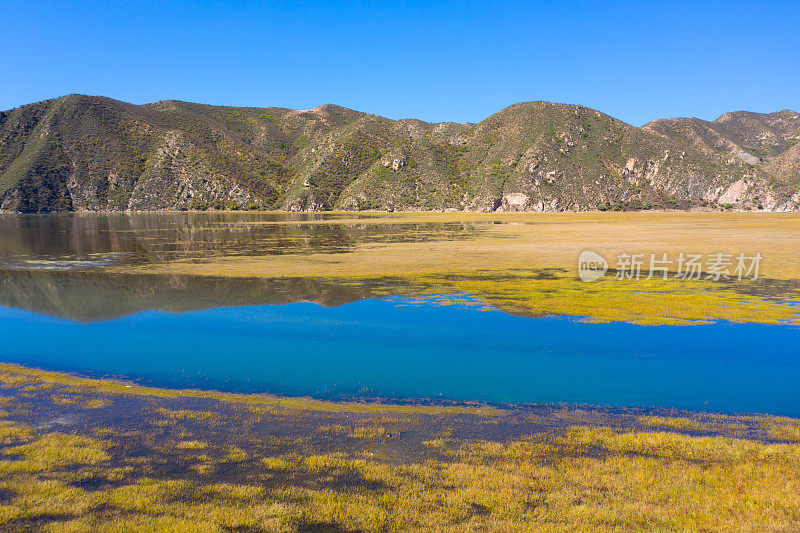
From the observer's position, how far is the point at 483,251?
49844 mm

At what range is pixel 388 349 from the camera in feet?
62.0

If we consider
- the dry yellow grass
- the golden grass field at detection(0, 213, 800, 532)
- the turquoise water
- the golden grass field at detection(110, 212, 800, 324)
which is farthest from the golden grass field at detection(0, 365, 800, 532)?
the dry yellow grass

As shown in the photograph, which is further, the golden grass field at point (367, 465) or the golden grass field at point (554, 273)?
the golden grass field at point (554, 273)

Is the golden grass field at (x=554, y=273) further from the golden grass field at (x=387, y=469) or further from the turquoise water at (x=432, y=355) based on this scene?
the golden grass field at (x=387, y=469)

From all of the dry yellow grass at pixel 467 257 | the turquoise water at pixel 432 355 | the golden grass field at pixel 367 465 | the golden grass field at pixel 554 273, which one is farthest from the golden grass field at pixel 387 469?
the dry yellow grass at pixel 467 257

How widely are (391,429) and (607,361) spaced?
9684 mm

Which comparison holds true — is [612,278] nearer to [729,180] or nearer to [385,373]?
[385,373]

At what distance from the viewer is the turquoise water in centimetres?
1452

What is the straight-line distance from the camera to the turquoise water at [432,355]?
14516mm

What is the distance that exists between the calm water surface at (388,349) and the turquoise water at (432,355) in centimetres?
7

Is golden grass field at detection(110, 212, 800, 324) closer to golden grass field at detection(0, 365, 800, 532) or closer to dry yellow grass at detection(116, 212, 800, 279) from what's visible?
dry yellow grass at detection(116, 212, 800, 279)

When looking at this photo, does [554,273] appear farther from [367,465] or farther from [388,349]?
[367,465]

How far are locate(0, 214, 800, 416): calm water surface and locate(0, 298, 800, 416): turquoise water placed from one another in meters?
0.07

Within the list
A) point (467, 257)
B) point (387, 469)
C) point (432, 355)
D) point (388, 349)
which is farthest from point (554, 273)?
point (387, 469)
